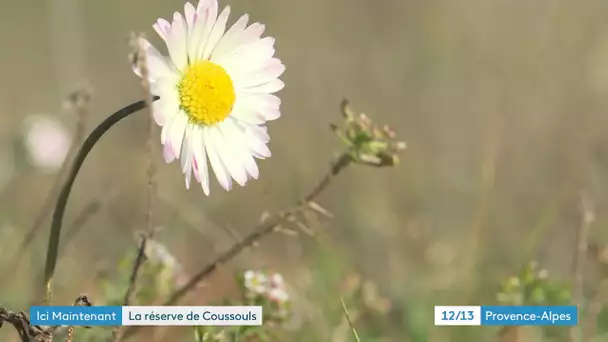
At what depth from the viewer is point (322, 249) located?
1.10 meters

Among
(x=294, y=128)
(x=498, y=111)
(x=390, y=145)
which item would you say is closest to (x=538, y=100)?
(x=498, y=111)

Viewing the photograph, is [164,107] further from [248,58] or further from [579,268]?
[579,268]

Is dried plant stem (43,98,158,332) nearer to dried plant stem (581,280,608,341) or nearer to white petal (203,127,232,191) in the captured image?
white petal (203,127,232,191)

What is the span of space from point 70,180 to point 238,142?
14 centimetres

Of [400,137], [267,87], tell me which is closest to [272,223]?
[267,87]

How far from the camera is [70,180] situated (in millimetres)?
634

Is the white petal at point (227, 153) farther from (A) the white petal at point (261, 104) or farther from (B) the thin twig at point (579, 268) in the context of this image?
(B) the thin twig at point (579, 268)

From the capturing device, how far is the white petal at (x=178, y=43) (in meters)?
0.67

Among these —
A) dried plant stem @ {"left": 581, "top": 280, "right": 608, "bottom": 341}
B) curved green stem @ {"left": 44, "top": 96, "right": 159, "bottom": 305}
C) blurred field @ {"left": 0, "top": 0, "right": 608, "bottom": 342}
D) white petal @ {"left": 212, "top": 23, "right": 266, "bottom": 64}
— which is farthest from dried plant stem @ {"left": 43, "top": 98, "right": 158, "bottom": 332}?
dried plant stem @ {"left": 581, "top": 280, "right": 608, "bottom": 341}

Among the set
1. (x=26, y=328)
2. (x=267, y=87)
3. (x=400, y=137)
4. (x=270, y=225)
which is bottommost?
(x=26, y=328)

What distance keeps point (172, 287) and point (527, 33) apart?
2.34 ft

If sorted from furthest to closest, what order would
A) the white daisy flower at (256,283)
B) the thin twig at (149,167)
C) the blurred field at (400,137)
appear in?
the blurred field at (400,137), the white daisy flower at (256,283), the thin twig at (149,167)

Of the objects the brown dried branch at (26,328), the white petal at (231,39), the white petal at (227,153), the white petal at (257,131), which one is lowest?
the brown dried branch at (26,328)

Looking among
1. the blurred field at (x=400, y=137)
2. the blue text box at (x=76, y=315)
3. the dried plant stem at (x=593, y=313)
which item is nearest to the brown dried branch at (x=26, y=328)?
the blue text box at (x=76, y=315)
